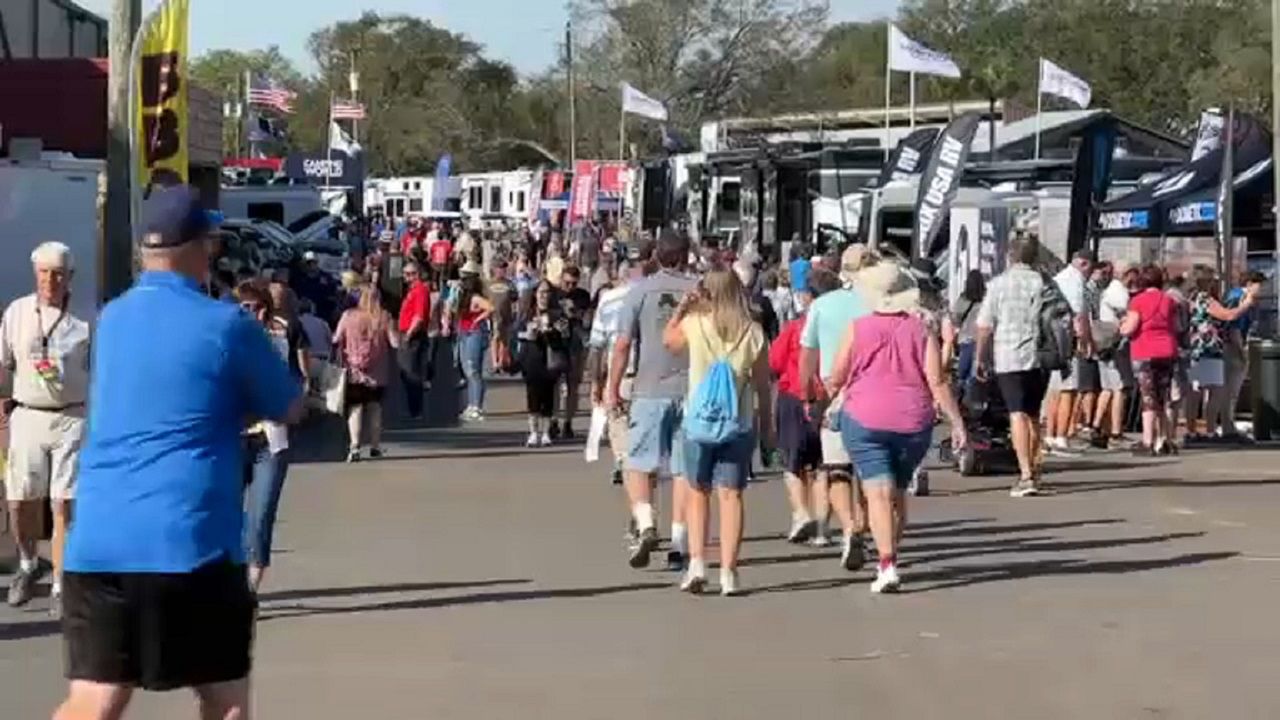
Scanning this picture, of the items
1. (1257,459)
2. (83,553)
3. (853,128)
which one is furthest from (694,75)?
(83,553)

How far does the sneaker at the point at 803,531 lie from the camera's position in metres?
13.6

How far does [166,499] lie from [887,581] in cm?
625

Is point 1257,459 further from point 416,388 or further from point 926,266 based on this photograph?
point 416,388

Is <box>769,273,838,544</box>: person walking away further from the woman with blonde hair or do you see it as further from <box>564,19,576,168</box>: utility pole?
<box>564,19,576,168</box>: utility pole

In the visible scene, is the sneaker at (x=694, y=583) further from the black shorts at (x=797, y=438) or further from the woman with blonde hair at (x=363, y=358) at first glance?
the woman with blonde hair at (x=363, y=358)

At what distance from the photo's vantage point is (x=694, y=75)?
70.2m

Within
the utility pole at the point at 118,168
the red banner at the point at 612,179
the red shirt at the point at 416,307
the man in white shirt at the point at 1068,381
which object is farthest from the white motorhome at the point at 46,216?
the red banner at the point at 612,179

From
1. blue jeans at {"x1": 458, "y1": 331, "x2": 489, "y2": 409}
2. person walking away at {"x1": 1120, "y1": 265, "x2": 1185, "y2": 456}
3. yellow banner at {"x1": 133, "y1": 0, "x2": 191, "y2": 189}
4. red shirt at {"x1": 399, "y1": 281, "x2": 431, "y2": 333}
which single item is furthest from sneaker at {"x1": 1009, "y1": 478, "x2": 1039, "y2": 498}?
red shirt at {"x1": 399, "y1": 281, "x2": 431, "y2": 333}

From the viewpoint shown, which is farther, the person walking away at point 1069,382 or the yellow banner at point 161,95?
the person walking away at point 1069,382

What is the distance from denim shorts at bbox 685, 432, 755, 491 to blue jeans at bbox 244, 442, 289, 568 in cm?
209

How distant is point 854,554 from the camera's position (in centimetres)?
1233

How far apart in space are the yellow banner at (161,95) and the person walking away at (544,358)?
357 centimetres

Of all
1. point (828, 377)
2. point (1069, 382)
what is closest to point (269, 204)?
point (1069, 382)

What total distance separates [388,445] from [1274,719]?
12.9 meters
